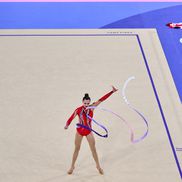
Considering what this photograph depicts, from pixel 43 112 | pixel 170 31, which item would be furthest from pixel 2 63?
pixel 170 31

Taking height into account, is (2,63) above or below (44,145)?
above

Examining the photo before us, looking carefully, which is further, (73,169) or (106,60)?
(106,60)

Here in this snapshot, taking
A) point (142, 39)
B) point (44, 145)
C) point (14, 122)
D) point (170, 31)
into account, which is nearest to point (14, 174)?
point (44, 145)

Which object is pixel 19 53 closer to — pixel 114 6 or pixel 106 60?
pixel 106 60

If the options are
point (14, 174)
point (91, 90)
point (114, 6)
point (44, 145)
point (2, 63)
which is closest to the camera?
point (14, 174)

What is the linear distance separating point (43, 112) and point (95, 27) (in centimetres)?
288

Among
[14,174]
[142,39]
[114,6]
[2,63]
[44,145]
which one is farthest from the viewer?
[114,6]

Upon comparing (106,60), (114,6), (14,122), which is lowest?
(14,122)

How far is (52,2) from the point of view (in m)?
9.23

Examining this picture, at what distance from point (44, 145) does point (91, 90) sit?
1.43 meters

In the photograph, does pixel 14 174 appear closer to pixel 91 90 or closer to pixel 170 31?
pixel 91 90

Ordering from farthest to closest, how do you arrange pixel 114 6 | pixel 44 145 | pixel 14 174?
Answer: 1. pixel 114 6
2. pixel 44 145
3. pixel 14 174

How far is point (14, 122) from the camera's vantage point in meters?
6.23

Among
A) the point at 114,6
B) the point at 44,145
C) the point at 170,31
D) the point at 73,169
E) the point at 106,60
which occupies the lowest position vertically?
the point at 73,169
